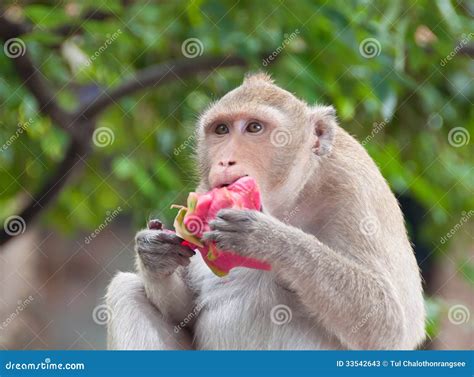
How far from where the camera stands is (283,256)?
5.45m

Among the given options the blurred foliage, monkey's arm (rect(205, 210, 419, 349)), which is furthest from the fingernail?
the blurred foliage

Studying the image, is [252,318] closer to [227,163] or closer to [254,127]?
[227,163]

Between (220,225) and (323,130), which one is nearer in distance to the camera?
(220,225)

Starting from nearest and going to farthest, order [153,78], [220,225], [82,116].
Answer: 1. [220,225]
2. [82,116]
3. [153,78]

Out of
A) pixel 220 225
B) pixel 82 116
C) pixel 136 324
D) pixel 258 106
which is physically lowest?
pixel 136 324

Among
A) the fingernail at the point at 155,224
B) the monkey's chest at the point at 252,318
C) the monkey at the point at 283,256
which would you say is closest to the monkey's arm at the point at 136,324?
the monkey at the point at 283,256

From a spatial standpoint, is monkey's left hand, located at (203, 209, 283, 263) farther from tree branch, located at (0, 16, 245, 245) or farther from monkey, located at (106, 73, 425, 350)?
tree branch, located at (0, 16, 245, 245)

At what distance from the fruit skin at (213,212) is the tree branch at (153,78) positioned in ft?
10.9

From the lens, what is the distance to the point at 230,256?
17.4 ft

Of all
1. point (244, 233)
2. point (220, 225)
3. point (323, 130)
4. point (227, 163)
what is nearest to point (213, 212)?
point (220, 225)

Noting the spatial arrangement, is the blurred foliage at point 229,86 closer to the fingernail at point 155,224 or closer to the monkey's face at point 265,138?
the monkey's face at point 265,138

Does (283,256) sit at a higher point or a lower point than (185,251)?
higher

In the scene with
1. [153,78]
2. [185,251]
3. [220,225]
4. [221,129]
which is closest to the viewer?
[220,225]

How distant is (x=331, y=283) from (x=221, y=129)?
1229mm
